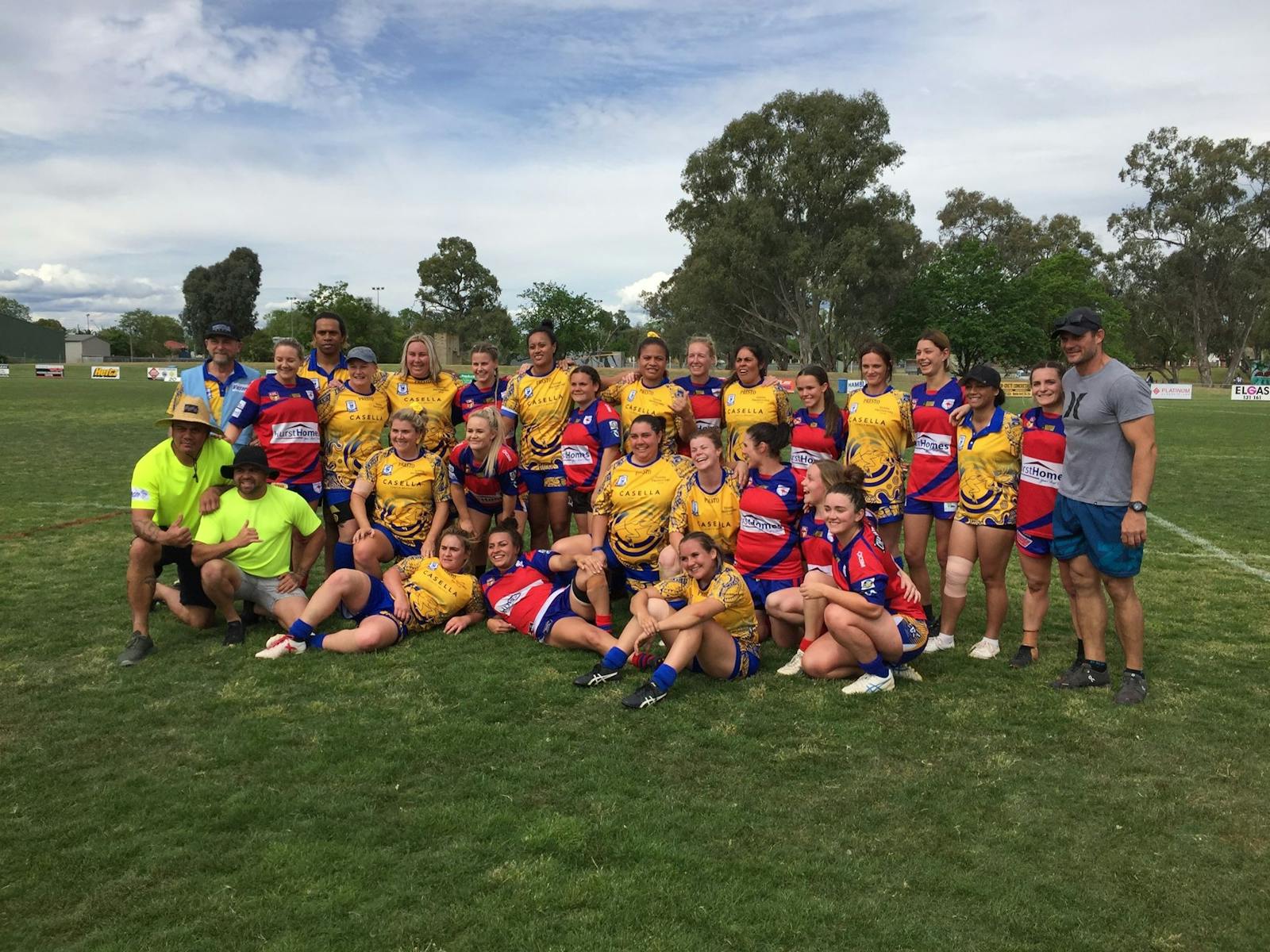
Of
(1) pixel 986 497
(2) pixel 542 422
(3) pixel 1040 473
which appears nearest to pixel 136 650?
(2) pixel 542 422

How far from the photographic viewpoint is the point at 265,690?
446cm

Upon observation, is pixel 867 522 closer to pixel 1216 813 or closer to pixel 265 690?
pixel 1216 813

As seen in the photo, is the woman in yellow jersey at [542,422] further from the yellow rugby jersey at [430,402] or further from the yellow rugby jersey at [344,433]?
the yellow rugby jersey at [344,433]

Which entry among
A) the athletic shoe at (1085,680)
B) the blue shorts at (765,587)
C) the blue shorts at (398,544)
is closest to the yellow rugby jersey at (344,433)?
the blue shorts at (398,544)

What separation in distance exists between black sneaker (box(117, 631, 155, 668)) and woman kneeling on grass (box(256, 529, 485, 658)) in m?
0.63

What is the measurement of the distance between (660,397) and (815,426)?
107cm

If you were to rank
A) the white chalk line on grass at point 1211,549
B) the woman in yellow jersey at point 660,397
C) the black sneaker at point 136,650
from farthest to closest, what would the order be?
1. the white chalk line on grass at point 1211,549
2. the woman in yellow jersey at point 660,397
3. the black sneaker at point 136,650

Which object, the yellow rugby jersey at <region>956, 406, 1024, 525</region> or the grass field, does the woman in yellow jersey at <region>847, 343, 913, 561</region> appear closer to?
the yellow rugby jersey at <region>956, 406, 1024, 525</region>

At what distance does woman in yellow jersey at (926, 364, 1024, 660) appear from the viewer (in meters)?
4.87

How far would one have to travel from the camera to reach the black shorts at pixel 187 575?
5191 millimetres

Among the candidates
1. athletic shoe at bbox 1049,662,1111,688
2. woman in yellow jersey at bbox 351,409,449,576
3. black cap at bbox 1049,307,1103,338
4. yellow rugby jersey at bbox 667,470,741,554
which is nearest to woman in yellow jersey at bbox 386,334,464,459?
woman in yellow jersey at bbox 351,409,449,576

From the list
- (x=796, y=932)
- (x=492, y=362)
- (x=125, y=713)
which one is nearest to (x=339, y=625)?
(x=125, y=713)

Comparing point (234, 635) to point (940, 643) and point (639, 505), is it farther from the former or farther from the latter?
point (940, 643)

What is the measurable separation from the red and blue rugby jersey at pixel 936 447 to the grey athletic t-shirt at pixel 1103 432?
2.49ft
